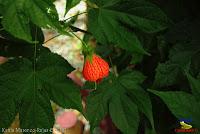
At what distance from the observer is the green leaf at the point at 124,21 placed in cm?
84

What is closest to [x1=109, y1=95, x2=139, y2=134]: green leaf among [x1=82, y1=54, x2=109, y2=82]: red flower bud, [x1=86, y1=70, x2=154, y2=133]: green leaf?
[x1=86, y1=70, x2=154, y2=133]: green leaf

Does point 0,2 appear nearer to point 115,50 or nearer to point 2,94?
point 2,94

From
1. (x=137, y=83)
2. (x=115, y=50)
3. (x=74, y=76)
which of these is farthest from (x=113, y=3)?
(x=74, y=76)

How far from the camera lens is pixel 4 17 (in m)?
0.67

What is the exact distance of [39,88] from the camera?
2.86 ft

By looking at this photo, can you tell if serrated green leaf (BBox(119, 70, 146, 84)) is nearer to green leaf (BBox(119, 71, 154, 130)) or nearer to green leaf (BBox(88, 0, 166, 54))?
green leaf (BBox(119, 71, 154, 130))

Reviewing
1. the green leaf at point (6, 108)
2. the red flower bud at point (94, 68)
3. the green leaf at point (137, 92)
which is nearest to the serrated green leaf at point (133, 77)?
the green leaf at point (137, 92)

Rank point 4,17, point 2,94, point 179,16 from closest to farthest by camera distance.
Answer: point 4,17 < point 2,94 < point 179,16

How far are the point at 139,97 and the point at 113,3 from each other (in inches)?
11.6

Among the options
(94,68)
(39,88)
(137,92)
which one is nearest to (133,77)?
(137,92)

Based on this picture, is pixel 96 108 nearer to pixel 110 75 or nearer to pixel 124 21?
pixel 110 75

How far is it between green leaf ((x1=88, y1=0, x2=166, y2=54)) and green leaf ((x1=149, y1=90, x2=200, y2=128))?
0.42ft

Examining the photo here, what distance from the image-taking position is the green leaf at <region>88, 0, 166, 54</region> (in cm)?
84

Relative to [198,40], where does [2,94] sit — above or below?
below
